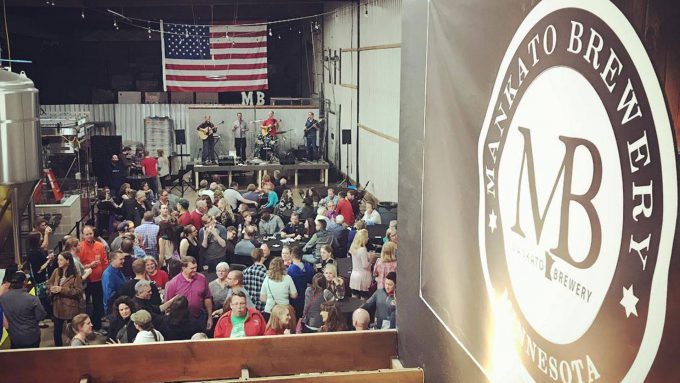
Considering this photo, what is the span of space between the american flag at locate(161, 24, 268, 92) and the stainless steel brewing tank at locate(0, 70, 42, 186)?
A: 17.8 m

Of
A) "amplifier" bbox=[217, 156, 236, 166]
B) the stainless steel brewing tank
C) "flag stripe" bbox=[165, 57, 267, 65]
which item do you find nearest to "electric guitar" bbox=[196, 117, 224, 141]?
"amplifier" bbox=[217, 156, 236, 166]

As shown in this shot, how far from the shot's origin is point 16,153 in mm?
1660

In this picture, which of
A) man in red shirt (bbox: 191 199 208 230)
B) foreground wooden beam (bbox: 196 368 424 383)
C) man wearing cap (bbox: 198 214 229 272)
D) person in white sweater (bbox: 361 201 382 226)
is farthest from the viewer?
person in white sweater (bbox: 361 201 382 226)

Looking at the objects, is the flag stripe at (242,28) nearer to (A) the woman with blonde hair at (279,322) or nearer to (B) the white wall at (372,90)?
(B) the white wall at (372,90)

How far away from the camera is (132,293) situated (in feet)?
21.1

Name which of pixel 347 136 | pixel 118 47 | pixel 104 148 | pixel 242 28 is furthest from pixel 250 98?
pixel 104 148

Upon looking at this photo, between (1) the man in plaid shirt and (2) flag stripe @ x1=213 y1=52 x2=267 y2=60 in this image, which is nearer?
(1) the man in plaid shirt

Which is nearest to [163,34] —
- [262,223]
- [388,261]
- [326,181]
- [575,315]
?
[326,181]

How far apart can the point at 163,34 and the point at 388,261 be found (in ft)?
44.2

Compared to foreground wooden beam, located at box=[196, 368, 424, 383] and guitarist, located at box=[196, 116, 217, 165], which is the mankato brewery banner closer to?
foreground wooden beam, located at box=[196, 368, 424, 383]

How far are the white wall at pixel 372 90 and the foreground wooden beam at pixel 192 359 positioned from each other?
983 cm

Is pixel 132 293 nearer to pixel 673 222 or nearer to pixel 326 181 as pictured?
pixel 673 222

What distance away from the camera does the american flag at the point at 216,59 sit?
19156mm

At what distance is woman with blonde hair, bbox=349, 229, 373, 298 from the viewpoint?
7488 mm
